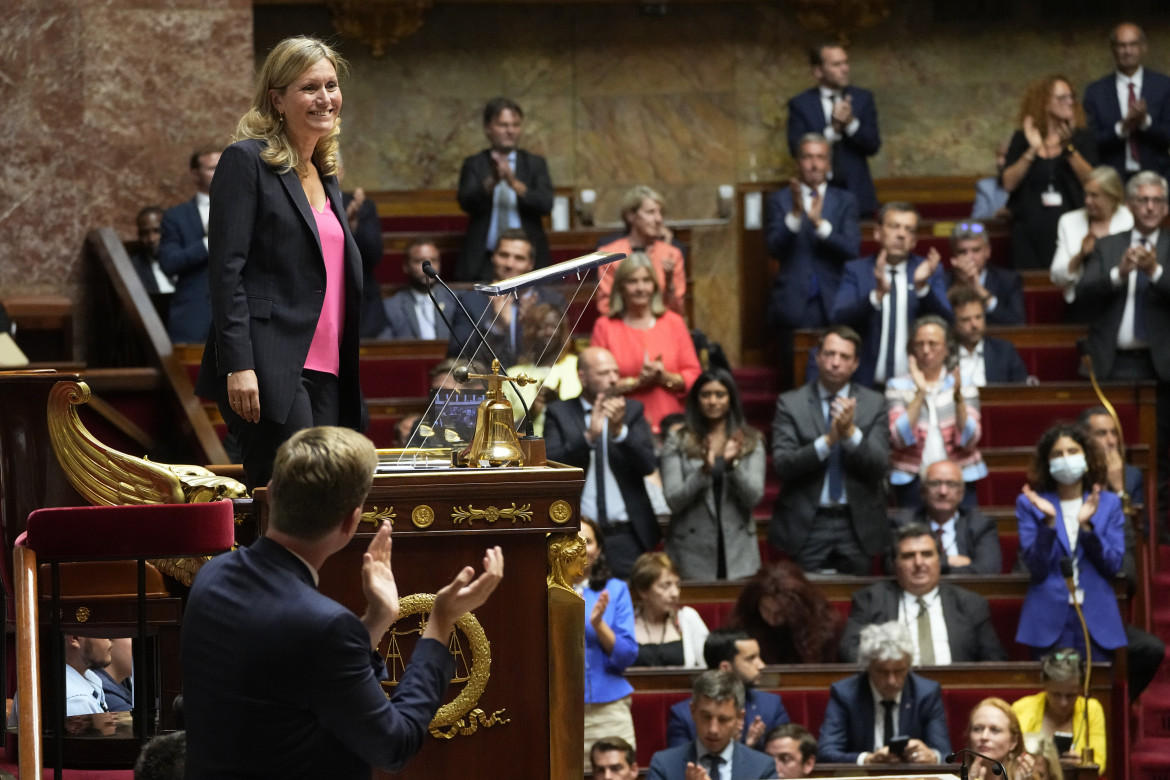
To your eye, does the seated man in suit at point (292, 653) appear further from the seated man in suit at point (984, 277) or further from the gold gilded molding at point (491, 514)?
the seated man in suit at point (984, 277)

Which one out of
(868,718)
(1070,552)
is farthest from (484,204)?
(868,718)

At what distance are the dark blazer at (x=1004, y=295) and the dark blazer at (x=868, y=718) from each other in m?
2.93

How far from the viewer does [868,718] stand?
211 inches

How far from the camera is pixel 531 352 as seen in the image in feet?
10.7

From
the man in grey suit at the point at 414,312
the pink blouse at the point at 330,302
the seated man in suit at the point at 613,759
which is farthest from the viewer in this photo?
the man in grey suit at the point at 414,312

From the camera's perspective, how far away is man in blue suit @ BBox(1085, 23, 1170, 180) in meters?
8.39

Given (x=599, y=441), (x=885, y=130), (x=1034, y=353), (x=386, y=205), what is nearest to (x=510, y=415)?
(x=599, y=441)

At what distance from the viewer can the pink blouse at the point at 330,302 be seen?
3213 millimetres

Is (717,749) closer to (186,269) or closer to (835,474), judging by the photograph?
(835,474)

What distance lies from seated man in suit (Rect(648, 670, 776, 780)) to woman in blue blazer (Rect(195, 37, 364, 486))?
2.05 meters

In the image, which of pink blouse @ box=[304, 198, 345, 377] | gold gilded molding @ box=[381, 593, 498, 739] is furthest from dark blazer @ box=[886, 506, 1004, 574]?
gold gilded molding @ box=[381, 593, 498, 739]

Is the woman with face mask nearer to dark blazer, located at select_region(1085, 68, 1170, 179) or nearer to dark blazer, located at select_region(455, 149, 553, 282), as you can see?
dark blazer, located at select_region(455, 149, 553, 282)

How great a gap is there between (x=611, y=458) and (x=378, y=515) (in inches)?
131

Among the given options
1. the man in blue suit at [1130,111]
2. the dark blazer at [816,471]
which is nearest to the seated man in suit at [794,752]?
the dark blazer at [816,471]
